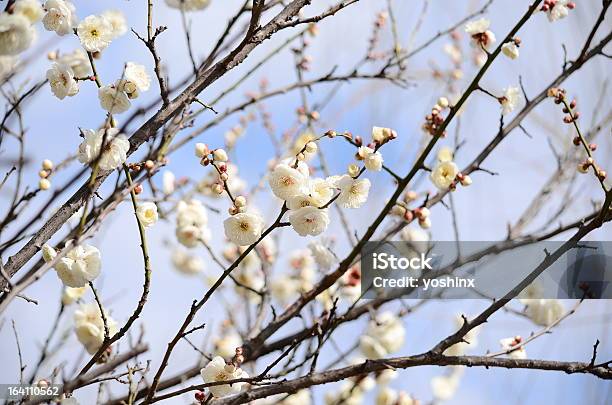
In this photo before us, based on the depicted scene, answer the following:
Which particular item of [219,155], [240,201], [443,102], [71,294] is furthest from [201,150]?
[71,294]

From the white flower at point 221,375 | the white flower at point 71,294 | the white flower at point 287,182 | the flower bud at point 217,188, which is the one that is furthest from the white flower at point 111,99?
the white flower at point 71,294

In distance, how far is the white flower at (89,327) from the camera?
215cm

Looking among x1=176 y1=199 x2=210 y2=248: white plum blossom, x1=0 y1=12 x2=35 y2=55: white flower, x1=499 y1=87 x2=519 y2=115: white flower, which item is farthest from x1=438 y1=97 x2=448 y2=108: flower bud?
x1=0 y1=12 x2=35 y2=55: white flower

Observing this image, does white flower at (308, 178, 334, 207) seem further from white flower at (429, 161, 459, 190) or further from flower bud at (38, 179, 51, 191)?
flower bud at (38, 179, 51, 191)

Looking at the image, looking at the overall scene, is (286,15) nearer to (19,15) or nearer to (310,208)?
(310,208)

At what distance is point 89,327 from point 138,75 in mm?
896

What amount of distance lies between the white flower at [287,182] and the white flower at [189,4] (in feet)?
3.19

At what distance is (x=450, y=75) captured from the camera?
10.8ft

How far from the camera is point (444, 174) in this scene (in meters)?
2.13

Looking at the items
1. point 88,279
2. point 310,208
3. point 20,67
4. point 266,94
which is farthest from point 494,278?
point 20,67

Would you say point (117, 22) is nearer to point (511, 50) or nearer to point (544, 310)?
point (511, 50)

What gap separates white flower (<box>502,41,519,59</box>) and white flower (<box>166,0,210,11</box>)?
3.37 ft

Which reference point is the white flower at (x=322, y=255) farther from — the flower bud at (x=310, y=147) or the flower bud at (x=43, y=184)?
the flower bud at (x=43, y=184)

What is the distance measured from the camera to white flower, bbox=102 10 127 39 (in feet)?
5.85
